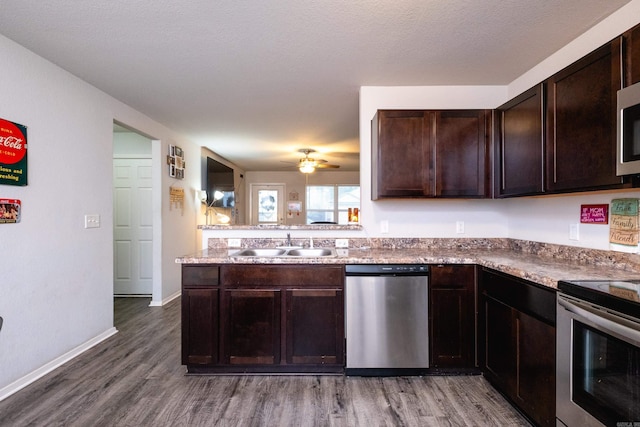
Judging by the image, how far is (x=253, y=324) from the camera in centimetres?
228

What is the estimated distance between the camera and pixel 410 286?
7.31 ft

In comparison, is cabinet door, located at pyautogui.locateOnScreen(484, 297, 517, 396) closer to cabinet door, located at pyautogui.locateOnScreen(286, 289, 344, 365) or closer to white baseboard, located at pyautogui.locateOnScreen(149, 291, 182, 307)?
cabinet door, located at pyautogui.locateOnScreen(286, 289, 344, 365)

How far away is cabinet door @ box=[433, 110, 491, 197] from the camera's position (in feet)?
8.27

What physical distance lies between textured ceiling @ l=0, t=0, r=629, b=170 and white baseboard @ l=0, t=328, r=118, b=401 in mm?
2311

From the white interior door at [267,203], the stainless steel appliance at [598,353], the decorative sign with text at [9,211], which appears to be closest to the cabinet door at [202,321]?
the decorative sign with text at [9,211]

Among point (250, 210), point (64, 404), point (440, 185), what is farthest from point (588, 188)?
point (250, 210)

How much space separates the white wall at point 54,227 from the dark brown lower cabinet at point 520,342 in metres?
3.19

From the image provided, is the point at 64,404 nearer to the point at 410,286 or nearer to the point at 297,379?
the point at 297,379

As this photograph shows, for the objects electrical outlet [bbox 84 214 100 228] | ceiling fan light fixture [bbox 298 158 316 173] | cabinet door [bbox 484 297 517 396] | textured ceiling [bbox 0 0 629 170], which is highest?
textured ceiling [bbox 0 0 629 170]

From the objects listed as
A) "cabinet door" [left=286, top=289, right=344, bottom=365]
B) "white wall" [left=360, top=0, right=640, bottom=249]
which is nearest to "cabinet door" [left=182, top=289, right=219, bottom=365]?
"cabinet door" [left=286, top=289, right=344, bottom=365]

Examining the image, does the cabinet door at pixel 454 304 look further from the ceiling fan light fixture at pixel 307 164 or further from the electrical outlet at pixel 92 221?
the ceiling fan light fixture at pixel 307 164

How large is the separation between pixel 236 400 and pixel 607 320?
6.54 feet

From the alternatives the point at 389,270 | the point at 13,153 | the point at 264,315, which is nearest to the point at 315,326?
the point at 264,315

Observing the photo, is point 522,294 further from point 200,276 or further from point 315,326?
point 200,276
